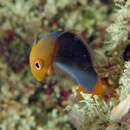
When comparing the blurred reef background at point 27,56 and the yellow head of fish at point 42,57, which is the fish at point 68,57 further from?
the blurred reef background at point 27,56

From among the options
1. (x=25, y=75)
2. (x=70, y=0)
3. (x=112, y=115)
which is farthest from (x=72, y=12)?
(x=112, y=115)

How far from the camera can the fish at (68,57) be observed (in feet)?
5.06

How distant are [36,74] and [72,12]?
2185 millimetres

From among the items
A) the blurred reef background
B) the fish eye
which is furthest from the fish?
the blurred reef background

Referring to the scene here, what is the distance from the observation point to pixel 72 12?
3.41m

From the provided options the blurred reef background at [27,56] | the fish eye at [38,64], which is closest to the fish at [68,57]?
the fish eye at [38,64]

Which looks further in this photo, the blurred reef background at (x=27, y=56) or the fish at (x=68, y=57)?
the blurred reef background at (x=27, y=56)

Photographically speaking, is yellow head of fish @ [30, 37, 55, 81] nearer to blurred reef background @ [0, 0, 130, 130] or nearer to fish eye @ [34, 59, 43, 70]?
fish eye @ [34, 59, 43, 70]

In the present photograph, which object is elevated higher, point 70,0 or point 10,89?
point 70,0

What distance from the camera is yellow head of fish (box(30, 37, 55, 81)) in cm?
150

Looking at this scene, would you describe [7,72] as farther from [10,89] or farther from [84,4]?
[84,4]

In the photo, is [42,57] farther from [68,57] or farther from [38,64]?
[68,57]

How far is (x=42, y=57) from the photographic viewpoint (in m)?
1.52

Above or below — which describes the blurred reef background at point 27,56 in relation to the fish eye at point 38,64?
above
